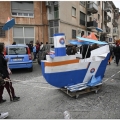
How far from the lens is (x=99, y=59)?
16.4 ft

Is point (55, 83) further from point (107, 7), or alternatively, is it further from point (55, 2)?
point (107, 7)

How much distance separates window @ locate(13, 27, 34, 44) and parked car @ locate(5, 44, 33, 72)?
9440 millimetres

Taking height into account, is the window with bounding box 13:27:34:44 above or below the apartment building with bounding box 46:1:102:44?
below

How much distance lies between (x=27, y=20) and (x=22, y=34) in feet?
5.76

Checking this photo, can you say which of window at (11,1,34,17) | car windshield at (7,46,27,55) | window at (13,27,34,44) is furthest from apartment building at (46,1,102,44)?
car windshield at (7,46,27,55)

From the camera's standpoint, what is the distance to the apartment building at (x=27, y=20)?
56.0 feet

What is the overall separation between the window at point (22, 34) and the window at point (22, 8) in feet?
5.43

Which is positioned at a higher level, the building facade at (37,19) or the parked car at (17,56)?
the building facade at (37,19)

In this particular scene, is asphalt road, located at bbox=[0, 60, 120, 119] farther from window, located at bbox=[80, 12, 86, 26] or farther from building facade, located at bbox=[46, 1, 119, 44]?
window, located at bbox=[80, 12, 86, 26]

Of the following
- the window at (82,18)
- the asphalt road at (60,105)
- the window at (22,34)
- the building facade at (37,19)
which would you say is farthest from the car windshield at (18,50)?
the window at (82,18)

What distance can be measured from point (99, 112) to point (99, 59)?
1.91 metres

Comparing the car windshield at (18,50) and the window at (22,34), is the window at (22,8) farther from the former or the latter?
the car windshield at (18,50)

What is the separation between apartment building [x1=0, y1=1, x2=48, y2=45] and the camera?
672 inches

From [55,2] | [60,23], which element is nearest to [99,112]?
[60,23]
